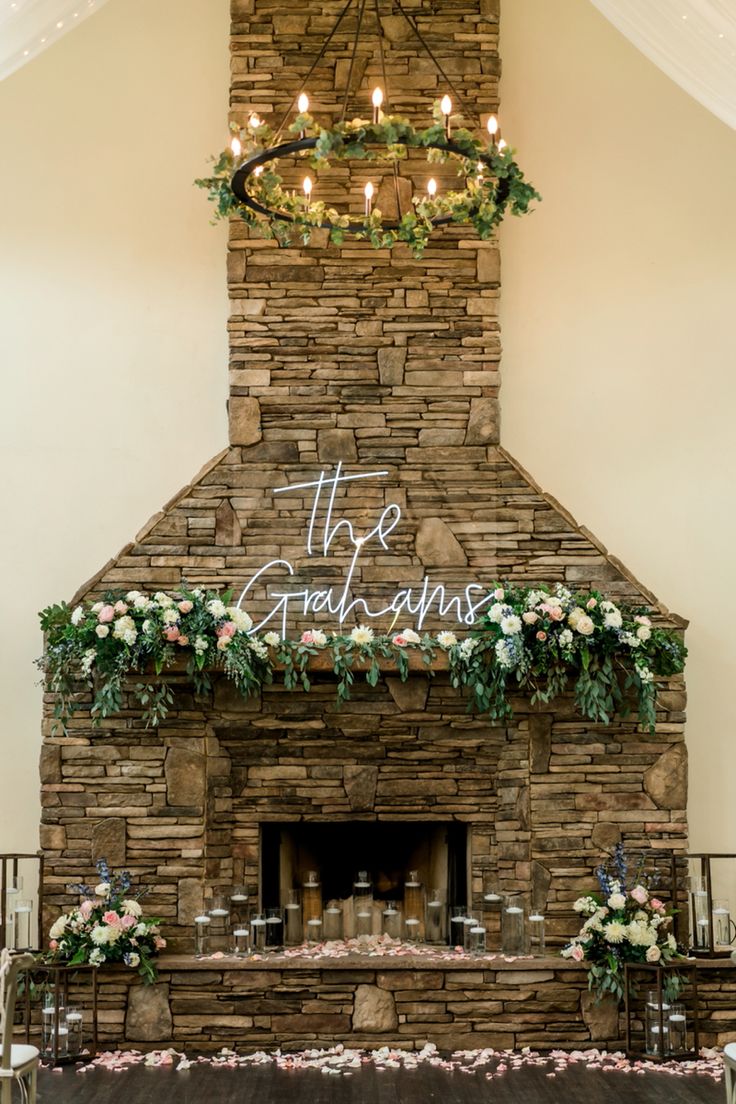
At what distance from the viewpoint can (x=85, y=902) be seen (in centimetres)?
586

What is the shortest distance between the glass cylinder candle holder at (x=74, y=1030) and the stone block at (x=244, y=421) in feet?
9.92

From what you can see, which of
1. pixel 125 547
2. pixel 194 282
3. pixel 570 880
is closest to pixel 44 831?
pixel 125 547

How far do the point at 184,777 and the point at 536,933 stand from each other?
6.65ft

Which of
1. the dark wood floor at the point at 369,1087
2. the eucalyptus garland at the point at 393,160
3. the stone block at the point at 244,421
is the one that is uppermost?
the eucalyptus garland at the point at 393,160

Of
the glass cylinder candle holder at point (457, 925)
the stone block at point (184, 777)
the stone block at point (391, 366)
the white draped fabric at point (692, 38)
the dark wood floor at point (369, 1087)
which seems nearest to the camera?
the white draped fabric at point (692, 38)

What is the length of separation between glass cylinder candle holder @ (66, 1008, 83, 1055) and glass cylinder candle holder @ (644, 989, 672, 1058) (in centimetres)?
281

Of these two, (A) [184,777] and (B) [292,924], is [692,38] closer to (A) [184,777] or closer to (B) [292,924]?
(A) [184,777]

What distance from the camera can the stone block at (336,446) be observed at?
6.38m

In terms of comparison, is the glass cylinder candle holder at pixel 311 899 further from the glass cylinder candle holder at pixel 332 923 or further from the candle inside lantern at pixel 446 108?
the candle inside lantern at pixel 446 108

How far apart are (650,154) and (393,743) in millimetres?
3742

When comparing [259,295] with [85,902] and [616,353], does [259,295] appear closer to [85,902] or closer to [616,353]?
[616,353]

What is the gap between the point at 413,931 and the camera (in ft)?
21.2

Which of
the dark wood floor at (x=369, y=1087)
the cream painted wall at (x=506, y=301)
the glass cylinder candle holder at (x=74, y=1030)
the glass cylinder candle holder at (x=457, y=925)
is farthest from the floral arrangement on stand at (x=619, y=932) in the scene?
the glass cylinder candle holder at (x=74, y=1030)

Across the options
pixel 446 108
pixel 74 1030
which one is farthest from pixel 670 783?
pixel 446 108
